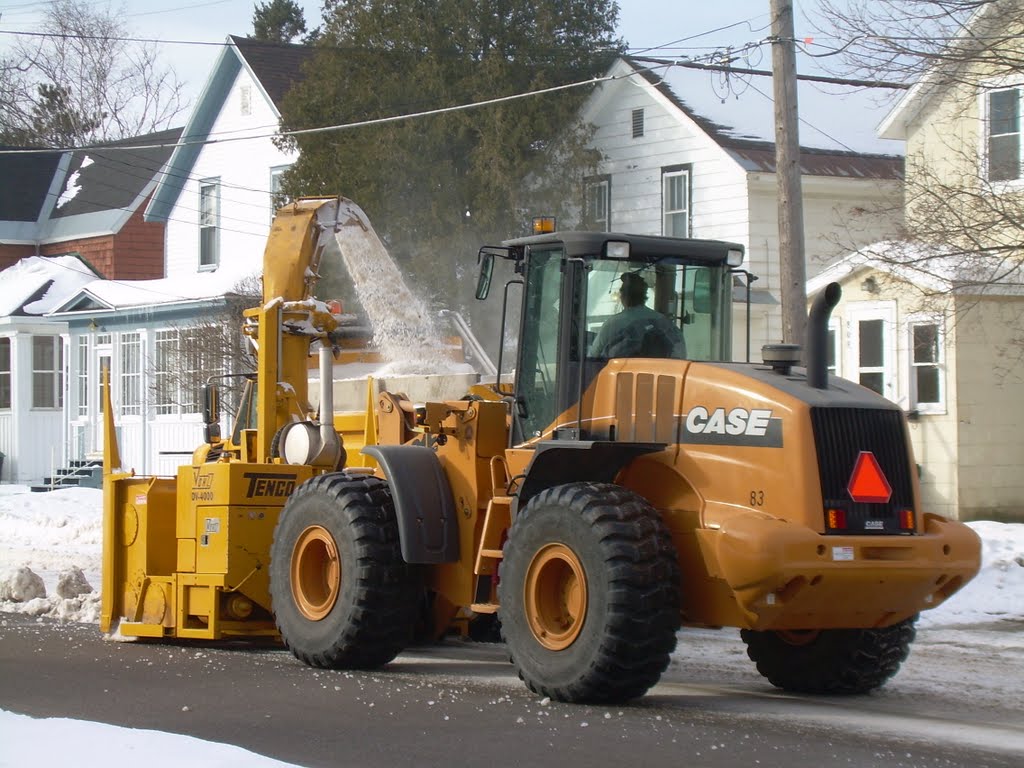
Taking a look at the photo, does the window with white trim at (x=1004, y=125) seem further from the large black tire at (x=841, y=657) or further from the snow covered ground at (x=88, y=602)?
the large black tire at (x=841, y=657)

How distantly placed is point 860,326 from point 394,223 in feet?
25.6

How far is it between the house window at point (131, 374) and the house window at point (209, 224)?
3.22 metres

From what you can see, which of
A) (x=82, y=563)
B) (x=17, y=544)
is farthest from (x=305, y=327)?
(x=17, y=544)

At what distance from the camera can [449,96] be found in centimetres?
2527

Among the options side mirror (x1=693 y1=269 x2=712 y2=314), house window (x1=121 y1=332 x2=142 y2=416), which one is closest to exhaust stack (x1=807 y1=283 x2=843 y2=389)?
side mirror (x1=693 y1=269 x2=712 y2=314)

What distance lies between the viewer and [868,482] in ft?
27.3

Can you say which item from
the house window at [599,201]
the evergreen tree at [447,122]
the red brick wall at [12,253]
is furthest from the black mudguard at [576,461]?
the red brick wall at [12,253]

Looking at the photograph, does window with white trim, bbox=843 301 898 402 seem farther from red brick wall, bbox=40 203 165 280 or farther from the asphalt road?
red brick wall, bbox=40 203 165 280

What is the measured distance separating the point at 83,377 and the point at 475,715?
81.7ft

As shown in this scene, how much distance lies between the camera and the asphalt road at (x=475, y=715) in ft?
23.7

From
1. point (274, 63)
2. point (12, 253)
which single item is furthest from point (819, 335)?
point (12, 253)

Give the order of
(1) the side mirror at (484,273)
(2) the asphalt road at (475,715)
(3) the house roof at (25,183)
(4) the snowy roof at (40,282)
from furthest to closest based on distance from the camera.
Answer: (3) the house roof at (25,183) → (4) the snowy roof at (40,282) → (1) the side mirror at (484,273) → (2) the asphalt road at (475,715)

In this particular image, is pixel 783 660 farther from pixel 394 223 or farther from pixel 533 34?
pixel 533 34

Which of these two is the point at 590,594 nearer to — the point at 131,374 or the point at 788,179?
the point at 788,179
